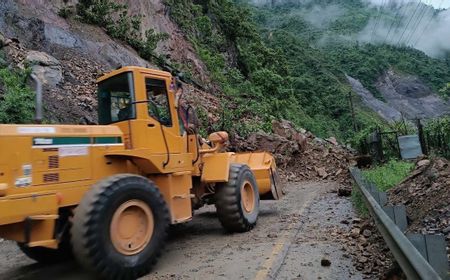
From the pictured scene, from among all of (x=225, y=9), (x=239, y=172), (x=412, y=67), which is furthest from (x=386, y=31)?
(x=239, y=172)

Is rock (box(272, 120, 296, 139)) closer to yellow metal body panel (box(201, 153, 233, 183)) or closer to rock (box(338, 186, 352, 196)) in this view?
rock (box(338, 186, 352, 196))

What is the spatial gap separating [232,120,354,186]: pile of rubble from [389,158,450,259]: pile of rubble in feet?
28.3

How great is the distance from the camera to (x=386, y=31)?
11350 cm

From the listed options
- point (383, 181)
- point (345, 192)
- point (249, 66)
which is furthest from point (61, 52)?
point (249, 66)

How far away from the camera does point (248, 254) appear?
6.68 meters

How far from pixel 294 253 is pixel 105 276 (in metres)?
2.72

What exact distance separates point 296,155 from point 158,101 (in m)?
14.4

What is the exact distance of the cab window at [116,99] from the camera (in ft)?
22.6

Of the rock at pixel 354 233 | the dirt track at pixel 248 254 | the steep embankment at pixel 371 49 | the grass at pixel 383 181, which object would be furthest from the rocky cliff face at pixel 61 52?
the steep embankment at pixel 371 49

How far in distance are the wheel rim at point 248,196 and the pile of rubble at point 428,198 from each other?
2729 millimetres

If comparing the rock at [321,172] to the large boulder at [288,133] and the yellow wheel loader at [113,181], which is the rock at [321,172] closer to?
the large boulder at [288,133]

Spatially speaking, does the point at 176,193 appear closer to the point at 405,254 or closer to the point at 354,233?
the point at 354,233

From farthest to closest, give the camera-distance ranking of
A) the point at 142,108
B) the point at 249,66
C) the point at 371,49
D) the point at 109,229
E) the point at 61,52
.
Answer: the point at 371,49
the point at 249,66
the point at 61,52
the point at 142,108
the point at 109,229

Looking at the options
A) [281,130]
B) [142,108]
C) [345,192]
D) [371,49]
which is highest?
[371,49]
